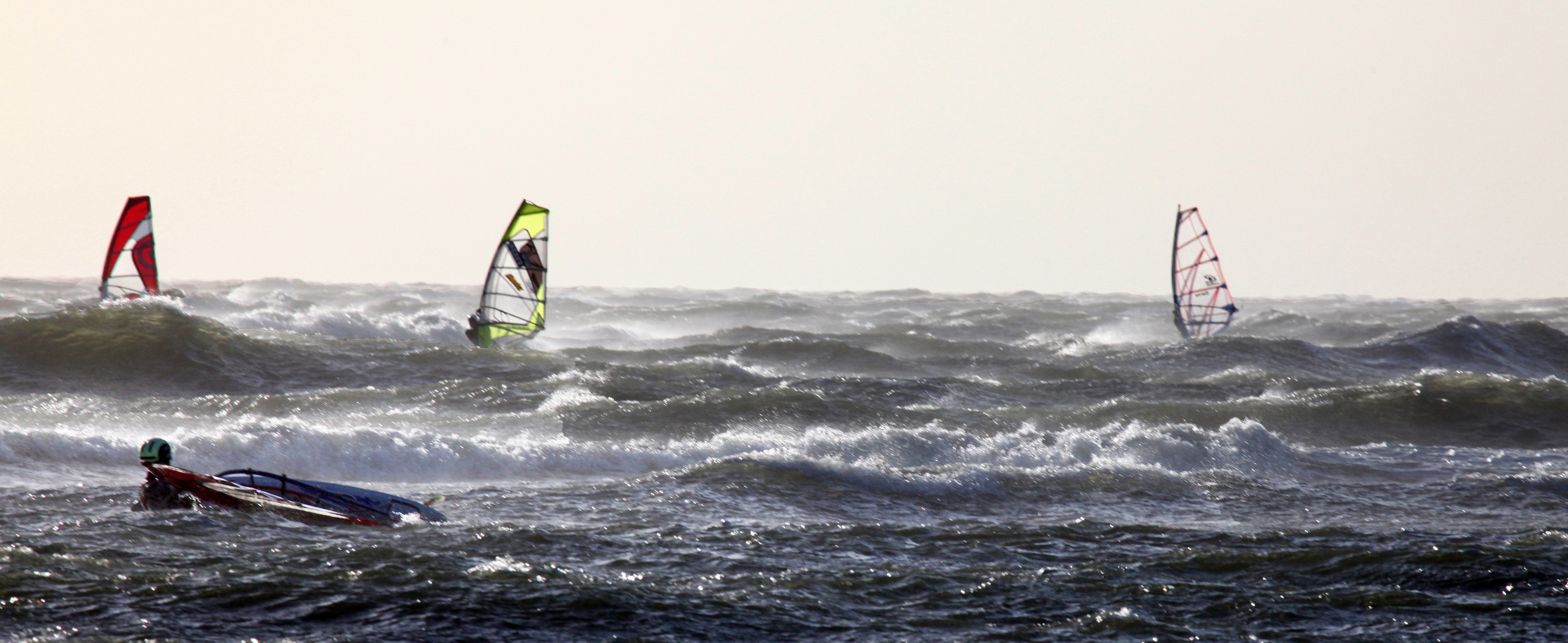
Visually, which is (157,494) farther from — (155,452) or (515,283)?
(515,283)

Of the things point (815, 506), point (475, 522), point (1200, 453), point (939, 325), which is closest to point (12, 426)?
point (475, 522)

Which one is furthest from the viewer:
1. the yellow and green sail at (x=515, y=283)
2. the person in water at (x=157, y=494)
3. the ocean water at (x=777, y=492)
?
the yellow and green sail at (x=515, y=283)

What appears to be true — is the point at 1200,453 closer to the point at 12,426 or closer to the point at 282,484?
the point at 282,484

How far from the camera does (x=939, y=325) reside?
3603cm

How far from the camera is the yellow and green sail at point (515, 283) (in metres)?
24.1

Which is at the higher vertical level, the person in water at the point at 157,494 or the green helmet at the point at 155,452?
the green helmet at the point at 155,452

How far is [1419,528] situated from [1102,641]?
4420 mm

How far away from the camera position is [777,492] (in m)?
10.6

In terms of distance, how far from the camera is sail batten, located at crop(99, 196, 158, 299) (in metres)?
25.8

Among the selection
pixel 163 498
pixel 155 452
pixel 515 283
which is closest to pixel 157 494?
pixel 163 498

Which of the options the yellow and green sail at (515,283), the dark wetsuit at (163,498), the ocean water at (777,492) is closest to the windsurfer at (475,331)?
the yellow and green sail at (515,283)

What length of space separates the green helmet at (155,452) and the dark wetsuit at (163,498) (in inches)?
6.4

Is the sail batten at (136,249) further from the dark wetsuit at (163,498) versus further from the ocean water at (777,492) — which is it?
the dark wetsuit at (163,498)

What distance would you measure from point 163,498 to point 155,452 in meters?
0.34
